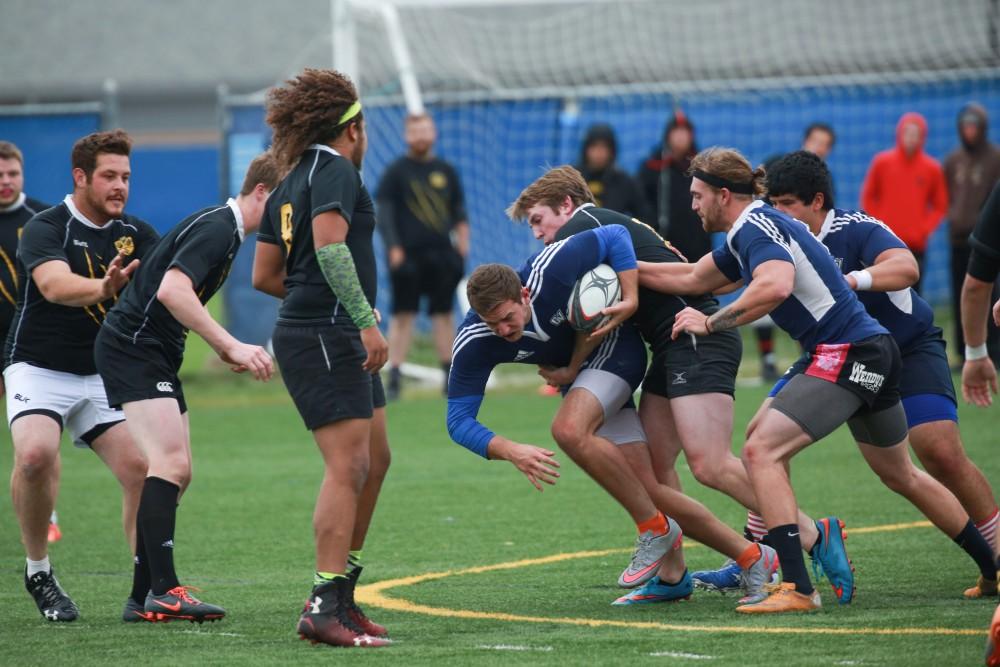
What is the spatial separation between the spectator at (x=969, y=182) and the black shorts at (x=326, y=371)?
1053 centimetres

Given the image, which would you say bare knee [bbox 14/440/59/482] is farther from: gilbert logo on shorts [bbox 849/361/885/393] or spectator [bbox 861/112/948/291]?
spectator [bbox 861/112/948/291]

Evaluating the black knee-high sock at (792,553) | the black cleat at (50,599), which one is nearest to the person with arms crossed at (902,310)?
the black knee-high sock at (792,553)

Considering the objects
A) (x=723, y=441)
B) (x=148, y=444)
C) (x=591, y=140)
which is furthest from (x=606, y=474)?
(x=591, y=140)

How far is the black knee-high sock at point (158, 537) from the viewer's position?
21.7ft

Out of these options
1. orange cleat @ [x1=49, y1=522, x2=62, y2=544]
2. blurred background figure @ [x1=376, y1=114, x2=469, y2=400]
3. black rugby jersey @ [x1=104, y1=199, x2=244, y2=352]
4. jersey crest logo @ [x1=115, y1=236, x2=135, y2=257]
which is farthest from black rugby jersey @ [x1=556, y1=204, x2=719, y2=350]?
blurred background figure @ [x1=376, y1=114, x2=469, y2=400]

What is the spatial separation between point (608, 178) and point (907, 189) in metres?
3.00

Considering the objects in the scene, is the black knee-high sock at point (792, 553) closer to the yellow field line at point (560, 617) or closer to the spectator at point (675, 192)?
the yellow field line at point (560, 617)

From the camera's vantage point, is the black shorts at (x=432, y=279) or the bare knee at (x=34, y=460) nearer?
the bare knee at (x=34, y=460)

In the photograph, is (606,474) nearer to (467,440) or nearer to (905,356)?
(467,440)

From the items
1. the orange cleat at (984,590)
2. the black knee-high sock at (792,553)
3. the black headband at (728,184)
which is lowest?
the orange cleat at (984,590)

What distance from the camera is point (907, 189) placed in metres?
15.2

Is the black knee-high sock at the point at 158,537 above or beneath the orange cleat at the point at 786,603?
above

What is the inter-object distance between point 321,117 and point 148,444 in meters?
1.70

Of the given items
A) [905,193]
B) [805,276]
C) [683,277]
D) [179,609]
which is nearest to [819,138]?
[905,193]
